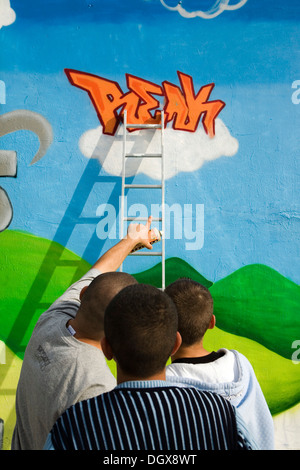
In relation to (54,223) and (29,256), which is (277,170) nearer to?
(54,223)

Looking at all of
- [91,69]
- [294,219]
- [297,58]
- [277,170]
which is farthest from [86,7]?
[294,219]

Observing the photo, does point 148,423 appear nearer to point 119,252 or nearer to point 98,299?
point 98,299

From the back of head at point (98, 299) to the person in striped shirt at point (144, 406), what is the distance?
466 mm

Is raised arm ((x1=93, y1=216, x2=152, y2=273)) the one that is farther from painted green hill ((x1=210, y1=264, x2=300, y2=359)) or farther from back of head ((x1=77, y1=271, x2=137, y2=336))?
painted green hill ((x1=210, y1=264, x2=300, y2=359))

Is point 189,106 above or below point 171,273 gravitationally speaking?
above

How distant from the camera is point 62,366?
1938 mm

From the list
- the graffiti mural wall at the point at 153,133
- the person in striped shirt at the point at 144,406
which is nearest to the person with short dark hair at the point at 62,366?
the person in striped shirt at the point at 144,406

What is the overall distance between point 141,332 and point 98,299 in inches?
24.2

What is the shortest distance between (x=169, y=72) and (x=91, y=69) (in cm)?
73

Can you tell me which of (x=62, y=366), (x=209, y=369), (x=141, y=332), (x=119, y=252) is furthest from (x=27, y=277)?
(x=141, y=332)

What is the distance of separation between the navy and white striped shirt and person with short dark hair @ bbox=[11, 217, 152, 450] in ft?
1.42

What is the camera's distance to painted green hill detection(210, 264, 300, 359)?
4.02 meters

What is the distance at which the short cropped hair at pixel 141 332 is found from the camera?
1495 mm

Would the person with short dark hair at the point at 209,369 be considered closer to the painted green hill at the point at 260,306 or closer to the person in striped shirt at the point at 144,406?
the person in striped shirt at the point at 144,406
